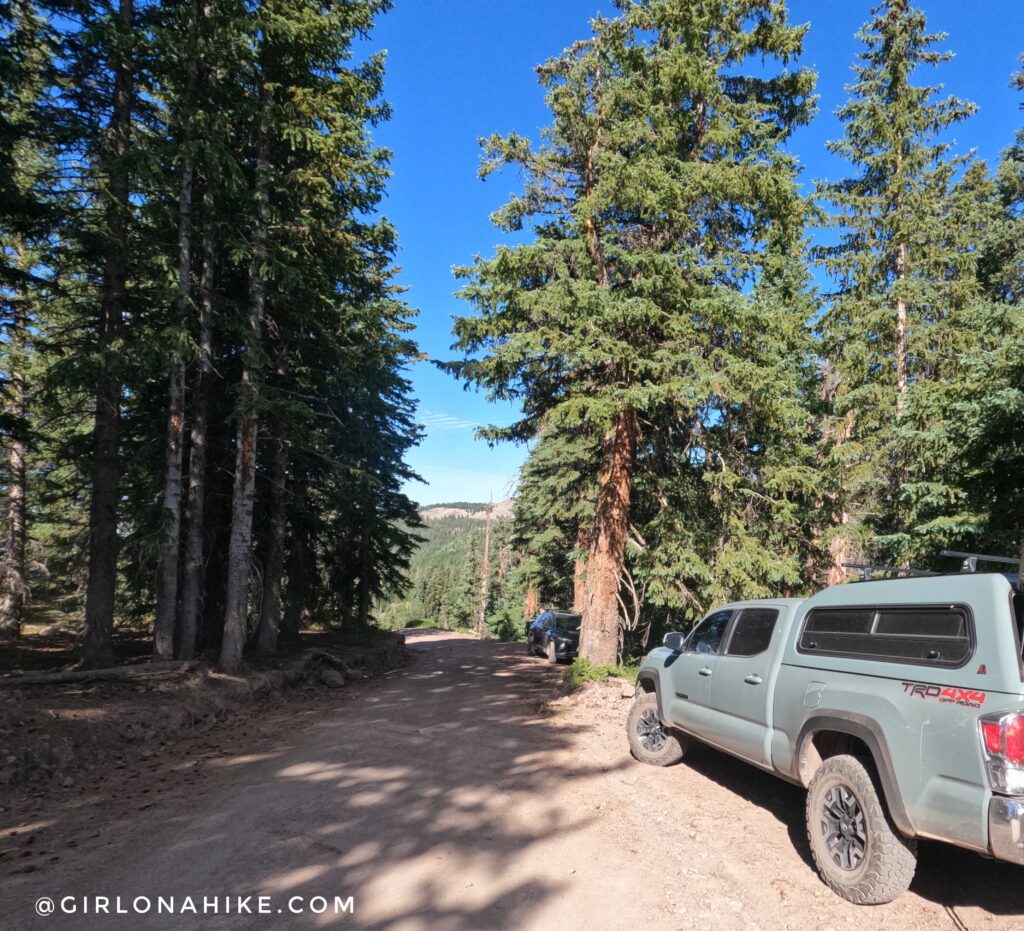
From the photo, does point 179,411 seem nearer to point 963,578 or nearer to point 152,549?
point 152,549

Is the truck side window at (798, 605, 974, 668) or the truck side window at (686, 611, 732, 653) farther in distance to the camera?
the truck side window at (686, 611, 732, 653)

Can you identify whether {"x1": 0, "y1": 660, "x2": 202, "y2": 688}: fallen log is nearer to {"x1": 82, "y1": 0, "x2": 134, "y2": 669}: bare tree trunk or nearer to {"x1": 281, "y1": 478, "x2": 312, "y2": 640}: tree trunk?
{"x1": 82, "y1": 0, "x2": 134, "y2": 669}: bare tree trunk

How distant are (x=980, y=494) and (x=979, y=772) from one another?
794 centimetres

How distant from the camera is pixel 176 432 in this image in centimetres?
1034

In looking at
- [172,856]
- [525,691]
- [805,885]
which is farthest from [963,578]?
[525,691]

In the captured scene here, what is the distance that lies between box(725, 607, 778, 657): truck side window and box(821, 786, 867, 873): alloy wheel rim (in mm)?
1322

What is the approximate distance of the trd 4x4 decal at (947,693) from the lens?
3064mm

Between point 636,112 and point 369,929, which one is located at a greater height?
point 636,112

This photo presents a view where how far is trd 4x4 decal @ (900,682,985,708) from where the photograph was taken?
10.1ft

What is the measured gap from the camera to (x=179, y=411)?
10.4m

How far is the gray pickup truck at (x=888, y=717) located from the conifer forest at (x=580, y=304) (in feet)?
16.7

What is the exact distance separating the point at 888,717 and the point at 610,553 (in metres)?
7.83

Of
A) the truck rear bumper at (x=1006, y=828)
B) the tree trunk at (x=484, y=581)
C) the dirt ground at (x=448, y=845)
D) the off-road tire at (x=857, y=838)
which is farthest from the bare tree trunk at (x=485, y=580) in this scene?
the truck rear bumper at (x=1006, y=828)

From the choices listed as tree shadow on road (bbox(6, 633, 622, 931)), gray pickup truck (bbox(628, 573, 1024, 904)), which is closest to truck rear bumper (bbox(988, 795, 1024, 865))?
gray pickup truck (bbox(628, 573, 1024, 904))
